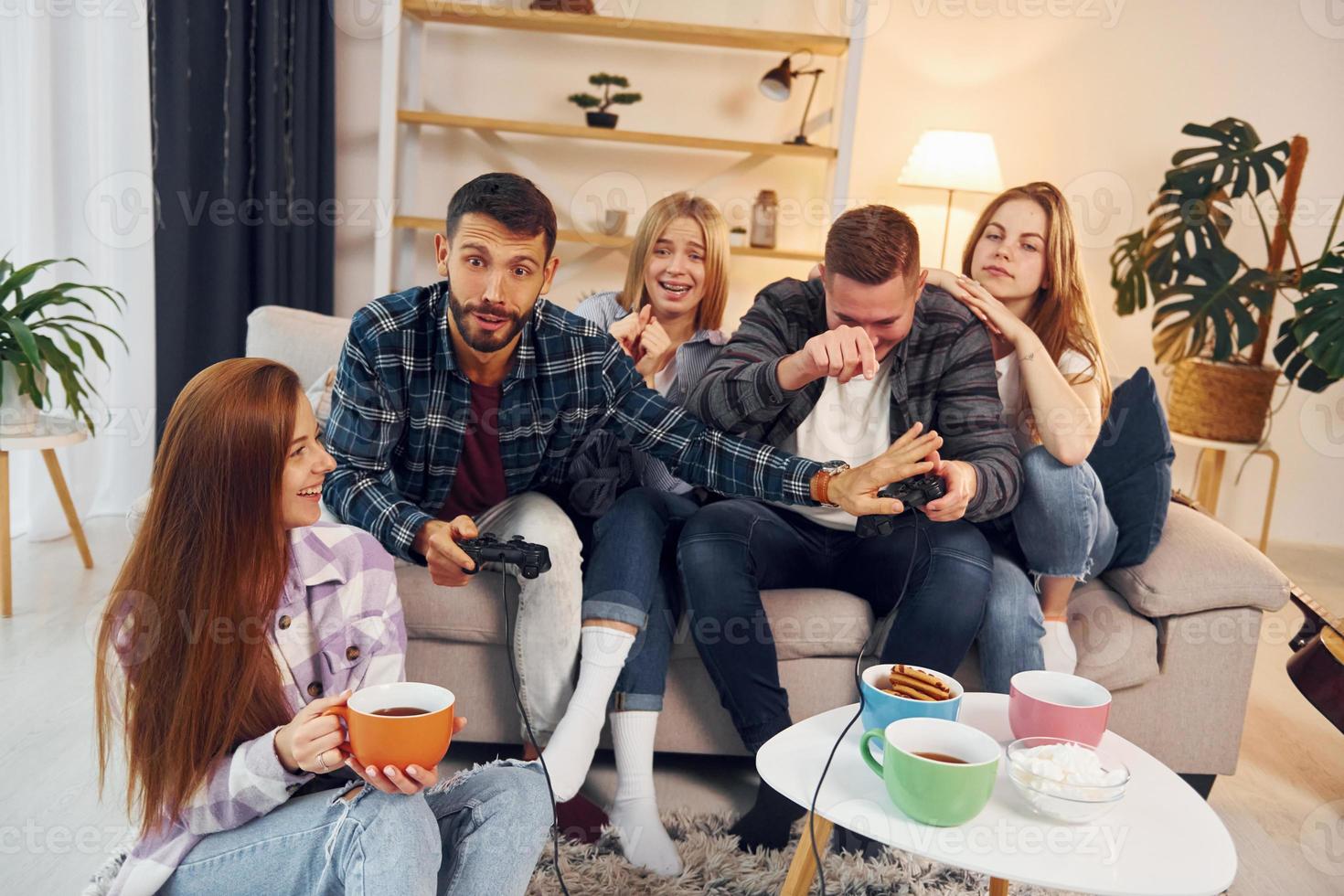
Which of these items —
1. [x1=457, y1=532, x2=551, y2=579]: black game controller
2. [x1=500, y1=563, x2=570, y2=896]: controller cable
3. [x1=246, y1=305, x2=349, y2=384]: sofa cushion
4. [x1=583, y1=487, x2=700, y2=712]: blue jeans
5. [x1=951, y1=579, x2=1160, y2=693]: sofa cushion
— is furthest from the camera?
[x1=246, y1=305, x2=349, y2=384]: sofa cushion

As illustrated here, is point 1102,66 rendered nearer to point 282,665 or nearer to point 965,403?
point 965,403

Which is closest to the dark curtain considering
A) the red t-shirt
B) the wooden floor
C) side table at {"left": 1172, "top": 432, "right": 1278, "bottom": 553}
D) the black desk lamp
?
the wooden floor

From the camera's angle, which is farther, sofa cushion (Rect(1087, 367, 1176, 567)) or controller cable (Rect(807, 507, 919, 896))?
sofa cushion (Rect(1087, 367, 1176, 567))

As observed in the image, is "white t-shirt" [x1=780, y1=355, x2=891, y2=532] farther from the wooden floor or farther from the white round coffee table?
the white round coffee table

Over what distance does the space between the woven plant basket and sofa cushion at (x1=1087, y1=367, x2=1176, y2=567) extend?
1579mm

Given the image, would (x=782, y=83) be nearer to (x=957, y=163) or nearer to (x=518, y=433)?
(x=957, y=163)

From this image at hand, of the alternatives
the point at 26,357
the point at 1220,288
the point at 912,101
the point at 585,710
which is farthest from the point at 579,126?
the point at 585,710

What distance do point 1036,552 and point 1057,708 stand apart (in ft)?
2.07

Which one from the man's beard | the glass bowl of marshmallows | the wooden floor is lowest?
the wooden floor

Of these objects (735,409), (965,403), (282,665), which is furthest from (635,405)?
(282,665)

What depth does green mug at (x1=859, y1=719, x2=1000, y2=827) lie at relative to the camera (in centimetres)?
104

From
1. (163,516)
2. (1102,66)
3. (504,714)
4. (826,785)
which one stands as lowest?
(504,714)

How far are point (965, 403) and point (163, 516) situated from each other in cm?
121

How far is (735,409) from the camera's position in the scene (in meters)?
1.81
